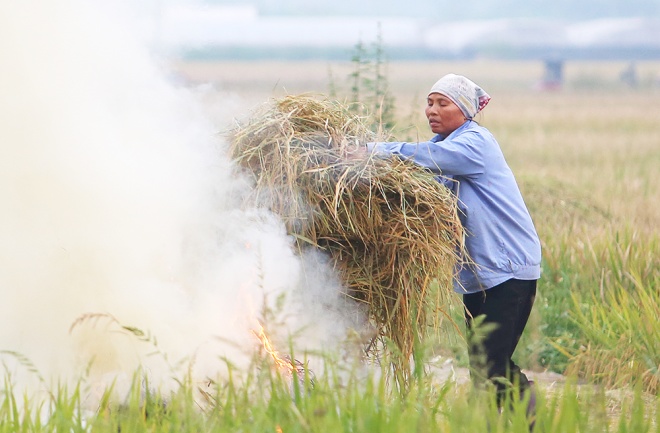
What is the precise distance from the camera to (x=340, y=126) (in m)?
5.03

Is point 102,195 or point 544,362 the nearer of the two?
point 102,195

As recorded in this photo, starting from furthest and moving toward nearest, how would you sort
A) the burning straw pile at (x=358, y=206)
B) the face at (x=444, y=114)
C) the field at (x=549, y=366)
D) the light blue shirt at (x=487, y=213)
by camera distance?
1. the face at (x=444, y=114)
2. the light blue shirt at (x=487, y=213)
3. the burning straw pile at (x=358, y=206)
4. the field at (x=549, y=366)

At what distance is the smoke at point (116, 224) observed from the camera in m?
4.84

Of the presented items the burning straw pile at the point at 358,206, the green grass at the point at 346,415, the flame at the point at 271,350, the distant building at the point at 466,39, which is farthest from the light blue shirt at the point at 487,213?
the distant building at the point at 466,39

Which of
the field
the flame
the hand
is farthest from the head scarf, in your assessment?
the flame

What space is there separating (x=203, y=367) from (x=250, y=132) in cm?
104

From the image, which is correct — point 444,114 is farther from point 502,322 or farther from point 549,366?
point 549,366

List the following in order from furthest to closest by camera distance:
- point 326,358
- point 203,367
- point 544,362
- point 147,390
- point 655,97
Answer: point 655,97, point 544,362, point 203,367, point 147,390, point 326,358

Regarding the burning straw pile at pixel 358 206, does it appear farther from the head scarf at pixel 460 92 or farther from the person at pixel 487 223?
the head scarf at pixel 460 92

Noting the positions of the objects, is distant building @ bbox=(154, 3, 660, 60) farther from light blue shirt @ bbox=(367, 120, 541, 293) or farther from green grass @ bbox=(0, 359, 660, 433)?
green grass @ bbox=(0, 359, 660, 433)

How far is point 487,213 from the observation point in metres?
5.06

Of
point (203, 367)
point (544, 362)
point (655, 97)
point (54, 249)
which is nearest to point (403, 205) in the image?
point (203, 367)

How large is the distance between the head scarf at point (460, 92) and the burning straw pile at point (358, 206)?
39 centimetres

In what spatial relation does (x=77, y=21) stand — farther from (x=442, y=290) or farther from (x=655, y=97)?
(x=655, y=97)
